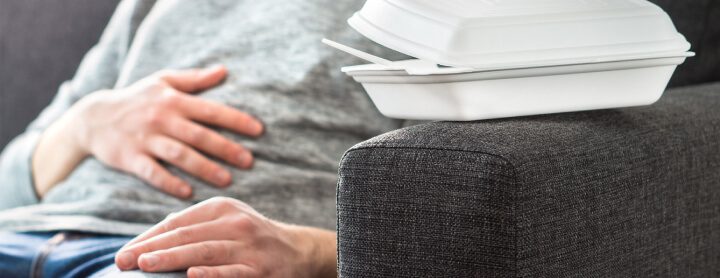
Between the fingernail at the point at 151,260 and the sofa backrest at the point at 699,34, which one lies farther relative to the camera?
the sofa backrest at the point at 699,34

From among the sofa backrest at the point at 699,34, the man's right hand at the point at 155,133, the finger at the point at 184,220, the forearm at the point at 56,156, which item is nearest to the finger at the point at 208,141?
the man's right hand at the point at 155,133

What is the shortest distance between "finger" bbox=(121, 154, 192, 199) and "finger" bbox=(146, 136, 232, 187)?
0.05 feet

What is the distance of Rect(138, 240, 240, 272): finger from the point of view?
33.5 inches

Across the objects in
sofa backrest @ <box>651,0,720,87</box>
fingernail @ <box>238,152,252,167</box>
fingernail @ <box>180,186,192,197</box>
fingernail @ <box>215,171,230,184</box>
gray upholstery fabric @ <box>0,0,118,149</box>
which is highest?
sofa backrest @ <box>651,0,720,87</box>

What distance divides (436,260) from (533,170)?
10cm

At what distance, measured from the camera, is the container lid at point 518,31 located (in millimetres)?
753

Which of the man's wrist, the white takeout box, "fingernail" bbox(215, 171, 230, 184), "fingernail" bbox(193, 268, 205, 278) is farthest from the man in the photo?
the white takeout box

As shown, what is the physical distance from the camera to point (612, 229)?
2.50 feet

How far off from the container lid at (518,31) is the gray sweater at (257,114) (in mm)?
446

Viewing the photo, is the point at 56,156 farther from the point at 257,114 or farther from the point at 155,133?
the point at 257,114

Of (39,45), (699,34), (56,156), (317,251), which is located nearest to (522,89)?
(317,251)

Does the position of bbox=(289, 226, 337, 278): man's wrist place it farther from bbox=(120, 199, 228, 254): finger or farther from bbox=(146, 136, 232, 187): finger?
bbox=(146, 136, 232, 187): finger

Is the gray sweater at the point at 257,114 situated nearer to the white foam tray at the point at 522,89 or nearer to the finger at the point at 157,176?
the finger at the point at 157,176

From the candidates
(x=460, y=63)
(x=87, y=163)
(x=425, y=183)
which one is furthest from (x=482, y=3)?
(x=87, y=163)
